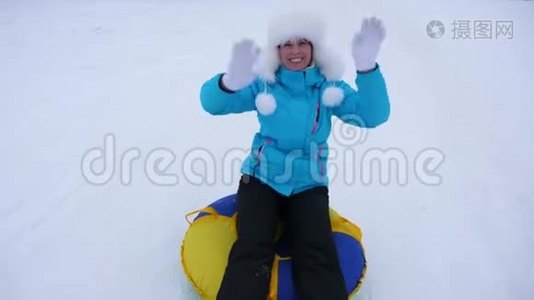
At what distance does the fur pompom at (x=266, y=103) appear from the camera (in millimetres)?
1305

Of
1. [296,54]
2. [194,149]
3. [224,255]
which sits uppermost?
[296,54]

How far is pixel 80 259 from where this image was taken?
1563 millimetres

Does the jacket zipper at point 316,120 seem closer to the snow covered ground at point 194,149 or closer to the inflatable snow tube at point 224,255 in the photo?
the inflatable snow tube at point 224,255

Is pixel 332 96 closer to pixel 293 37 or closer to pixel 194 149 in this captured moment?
pixel 293 37

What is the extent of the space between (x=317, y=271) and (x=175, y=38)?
2238 mm

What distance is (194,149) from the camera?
2.11 m

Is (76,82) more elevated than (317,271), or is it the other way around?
(76,82)

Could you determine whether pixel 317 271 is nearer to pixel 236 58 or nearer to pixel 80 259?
pixel 236 58

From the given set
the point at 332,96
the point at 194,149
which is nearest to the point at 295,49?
the point at 332,96

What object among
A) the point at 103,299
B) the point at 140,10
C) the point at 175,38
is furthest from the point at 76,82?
the point at 103,299

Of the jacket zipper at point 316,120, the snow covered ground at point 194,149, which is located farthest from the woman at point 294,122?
the snow covered ground at point 194,149

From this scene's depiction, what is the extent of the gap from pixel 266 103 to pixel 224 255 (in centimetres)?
39

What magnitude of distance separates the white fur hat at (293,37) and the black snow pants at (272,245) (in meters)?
0.23

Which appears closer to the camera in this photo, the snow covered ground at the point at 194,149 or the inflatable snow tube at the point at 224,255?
the inflatable snow tube at the point at 224,255
